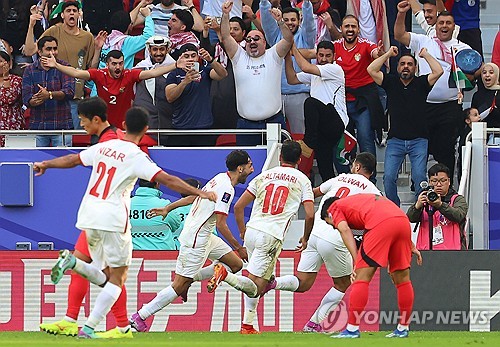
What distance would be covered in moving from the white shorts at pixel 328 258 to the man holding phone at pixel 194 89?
3.25 metres

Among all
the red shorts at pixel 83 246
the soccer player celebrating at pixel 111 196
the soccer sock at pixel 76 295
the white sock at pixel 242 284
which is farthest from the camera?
the white sock at pixel 242 284

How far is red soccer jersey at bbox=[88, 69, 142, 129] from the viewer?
16547 millimetres

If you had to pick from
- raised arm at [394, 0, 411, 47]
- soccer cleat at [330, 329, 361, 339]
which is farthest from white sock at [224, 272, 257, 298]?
raised arm at [394, 0, 411, 47]

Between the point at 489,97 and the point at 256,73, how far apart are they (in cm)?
306

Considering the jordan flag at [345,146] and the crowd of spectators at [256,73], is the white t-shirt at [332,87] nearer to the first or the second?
the crowd of spectators at [256,73]

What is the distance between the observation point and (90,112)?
438 inches

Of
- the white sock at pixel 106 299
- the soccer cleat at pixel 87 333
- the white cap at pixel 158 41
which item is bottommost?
the soccer cleat at pixel 87 333

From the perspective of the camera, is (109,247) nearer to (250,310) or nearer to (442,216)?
(250,310)

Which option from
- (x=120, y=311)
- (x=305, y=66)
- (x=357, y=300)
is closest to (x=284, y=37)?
(x=305, y=66)

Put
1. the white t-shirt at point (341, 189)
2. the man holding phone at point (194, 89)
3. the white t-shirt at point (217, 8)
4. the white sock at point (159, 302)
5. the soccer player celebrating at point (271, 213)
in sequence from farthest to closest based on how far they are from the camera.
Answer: the white t-shirt at point (217, 8), the man holding phone at point (194, 89), the white sock at point (159, 302), the soccer player celebrating at point (271, 213), the white t-shirt at point (341, 189)

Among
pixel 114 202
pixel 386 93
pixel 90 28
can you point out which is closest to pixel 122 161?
pixel 114 202

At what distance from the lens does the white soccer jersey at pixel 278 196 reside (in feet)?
44.6

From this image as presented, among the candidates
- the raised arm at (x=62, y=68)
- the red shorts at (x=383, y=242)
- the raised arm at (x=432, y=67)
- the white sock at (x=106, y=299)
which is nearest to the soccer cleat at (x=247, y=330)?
the red shorts at (x=383, y=242)

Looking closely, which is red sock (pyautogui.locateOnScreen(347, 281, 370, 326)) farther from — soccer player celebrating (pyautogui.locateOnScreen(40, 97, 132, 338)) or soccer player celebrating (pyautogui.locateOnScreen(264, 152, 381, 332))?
soccer player celebrating (pyautogui.locateOnScreen(40, 97, 132, 338))
